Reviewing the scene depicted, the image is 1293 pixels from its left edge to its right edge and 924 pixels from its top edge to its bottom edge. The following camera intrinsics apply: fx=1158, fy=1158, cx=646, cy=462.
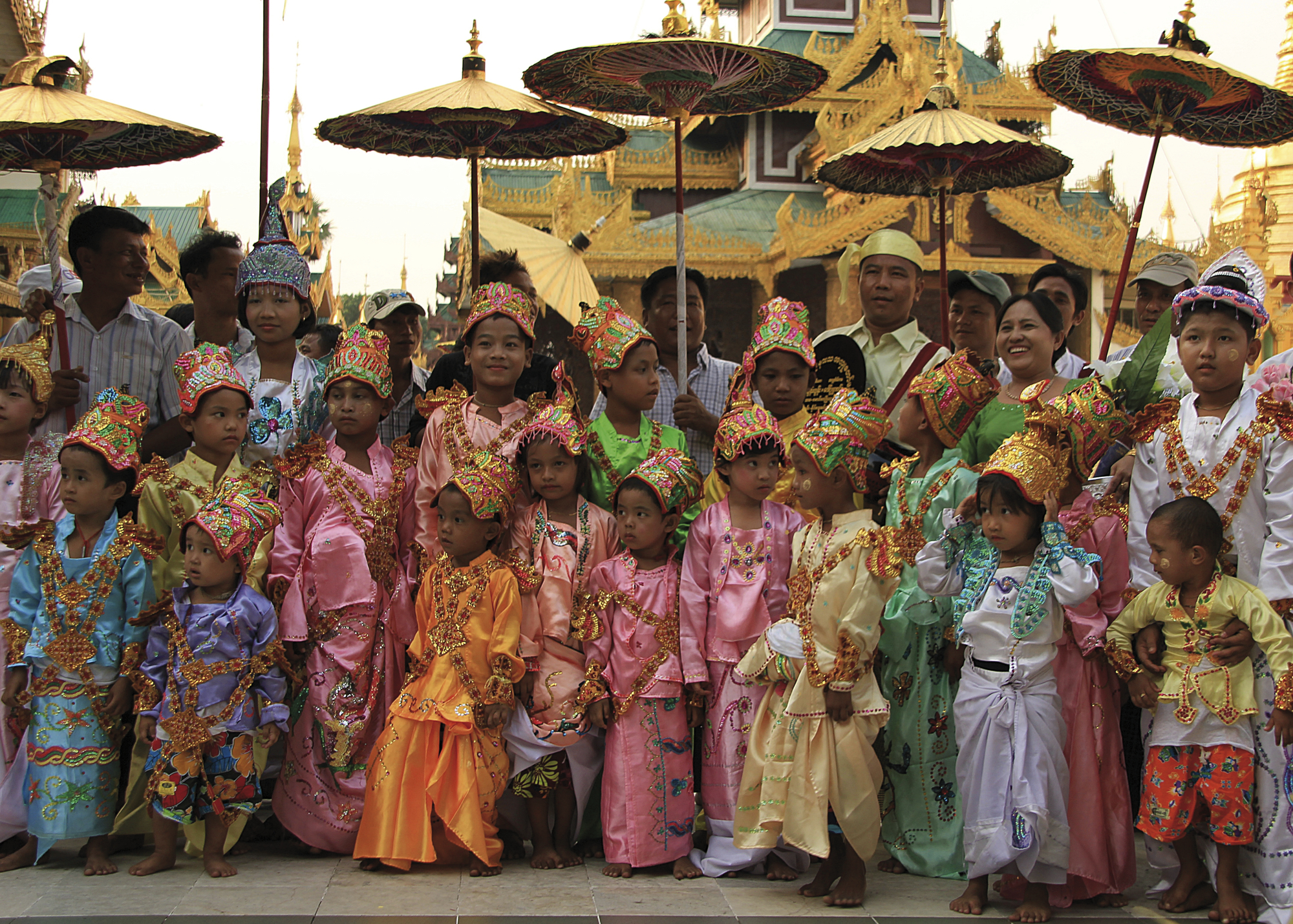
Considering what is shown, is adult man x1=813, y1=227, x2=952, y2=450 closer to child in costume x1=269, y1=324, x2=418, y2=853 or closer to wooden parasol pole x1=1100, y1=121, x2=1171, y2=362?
wooden parasol pole x1=1100, y1=121, x2=1171, y2=362

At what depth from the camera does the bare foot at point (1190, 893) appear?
390 cm

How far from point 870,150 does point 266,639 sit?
373 cm

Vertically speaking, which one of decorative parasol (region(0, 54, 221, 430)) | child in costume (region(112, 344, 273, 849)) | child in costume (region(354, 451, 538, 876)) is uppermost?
decorative parasol (region(0, 54, 221, 430))

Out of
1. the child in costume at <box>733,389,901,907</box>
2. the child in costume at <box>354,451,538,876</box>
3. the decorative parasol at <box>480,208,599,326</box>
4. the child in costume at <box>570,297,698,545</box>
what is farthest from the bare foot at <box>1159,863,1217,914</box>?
the decorative parasol at <box>480,208,599,326</box>

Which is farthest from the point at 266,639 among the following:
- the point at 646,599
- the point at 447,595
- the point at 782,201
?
the point at 782,201

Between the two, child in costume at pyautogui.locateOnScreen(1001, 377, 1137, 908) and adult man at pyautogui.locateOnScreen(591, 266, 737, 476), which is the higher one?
adult man at pyautogui.locateOnScreen(591, 266, 737, 476)

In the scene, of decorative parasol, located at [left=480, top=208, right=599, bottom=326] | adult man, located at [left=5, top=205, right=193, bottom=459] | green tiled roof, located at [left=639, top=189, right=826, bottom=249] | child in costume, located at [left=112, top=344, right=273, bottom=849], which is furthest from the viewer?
green tiled roof, located at [left=639, top=189, right=826, bottom=249]

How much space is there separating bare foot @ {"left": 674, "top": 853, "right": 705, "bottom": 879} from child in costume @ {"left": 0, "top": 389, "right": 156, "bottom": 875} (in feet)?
6.77

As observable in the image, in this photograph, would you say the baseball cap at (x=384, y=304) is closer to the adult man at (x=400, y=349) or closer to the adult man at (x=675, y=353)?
the adult man at (x=400, y=349)

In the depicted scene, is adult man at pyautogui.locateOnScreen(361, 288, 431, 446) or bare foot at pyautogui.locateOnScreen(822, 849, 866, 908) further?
adult man at pyautogui.locateOnScreen(361, 288, 431, 446)

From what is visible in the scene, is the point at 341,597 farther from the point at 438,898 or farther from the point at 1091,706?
the point at 1091,706

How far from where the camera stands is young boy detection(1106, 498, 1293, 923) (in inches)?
147

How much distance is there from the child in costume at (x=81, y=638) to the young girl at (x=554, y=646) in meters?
1.46

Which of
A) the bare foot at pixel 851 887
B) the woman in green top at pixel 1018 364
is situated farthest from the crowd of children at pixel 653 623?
the woman in green top at pixel 1018 364
